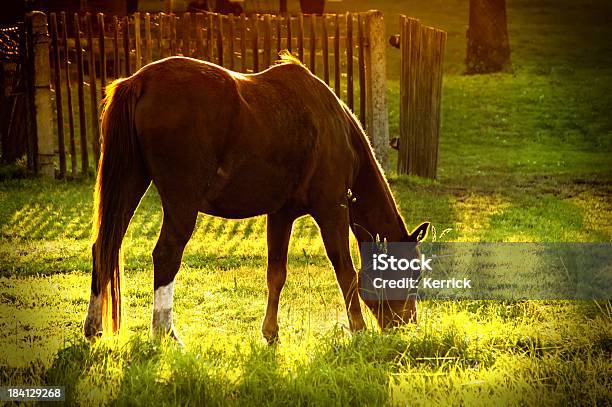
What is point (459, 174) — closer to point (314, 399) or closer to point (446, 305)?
point (446, 305)

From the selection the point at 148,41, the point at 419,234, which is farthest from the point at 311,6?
the point at 419,234

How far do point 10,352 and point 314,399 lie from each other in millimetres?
2104

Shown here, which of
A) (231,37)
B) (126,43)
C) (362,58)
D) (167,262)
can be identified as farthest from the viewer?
(362,58)

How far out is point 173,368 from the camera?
551 centimetres

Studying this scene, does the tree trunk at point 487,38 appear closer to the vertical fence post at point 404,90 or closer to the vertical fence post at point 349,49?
the vertical fence post at point 404,90

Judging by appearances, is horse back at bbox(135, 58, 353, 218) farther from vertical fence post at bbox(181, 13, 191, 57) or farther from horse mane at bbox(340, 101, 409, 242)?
vertical fence post at bbox(181, 13, 191, 57)

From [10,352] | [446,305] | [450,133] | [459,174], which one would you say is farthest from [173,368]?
[450,133]

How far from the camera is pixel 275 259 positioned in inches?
282

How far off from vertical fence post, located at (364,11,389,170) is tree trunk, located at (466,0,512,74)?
12947 millimetres

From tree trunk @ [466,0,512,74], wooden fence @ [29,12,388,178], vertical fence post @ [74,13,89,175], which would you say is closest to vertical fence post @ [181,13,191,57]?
wooden fence @ [29,12,388,178]

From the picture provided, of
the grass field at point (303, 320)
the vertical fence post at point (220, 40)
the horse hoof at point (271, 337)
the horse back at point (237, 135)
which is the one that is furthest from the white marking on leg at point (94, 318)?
the vertical fence post at point (220, 40)

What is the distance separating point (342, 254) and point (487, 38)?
21235mm

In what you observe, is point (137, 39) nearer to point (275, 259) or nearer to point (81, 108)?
point (81, 108)

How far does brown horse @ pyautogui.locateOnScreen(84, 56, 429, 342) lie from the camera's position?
606 centimetres
